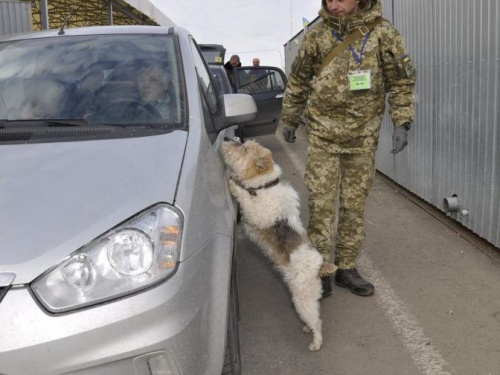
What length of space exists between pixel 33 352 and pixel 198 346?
0.56 m

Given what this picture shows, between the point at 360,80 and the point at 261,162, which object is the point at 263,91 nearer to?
the point at 360,80

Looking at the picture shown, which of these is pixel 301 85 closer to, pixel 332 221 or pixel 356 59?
Answer: pixel 356 59

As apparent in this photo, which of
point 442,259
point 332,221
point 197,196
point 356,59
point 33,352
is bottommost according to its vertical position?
point 442,259

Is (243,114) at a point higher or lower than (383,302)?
higher

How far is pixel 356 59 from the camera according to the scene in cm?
378

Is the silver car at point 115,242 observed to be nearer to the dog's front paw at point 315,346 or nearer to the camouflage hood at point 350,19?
the dog's front paw at point 315,346

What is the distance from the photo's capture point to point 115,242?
1.87 metres

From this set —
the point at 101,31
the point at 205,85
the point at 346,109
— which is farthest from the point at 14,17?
the point at 346,109

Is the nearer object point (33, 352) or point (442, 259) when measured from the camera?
point (33, 352)

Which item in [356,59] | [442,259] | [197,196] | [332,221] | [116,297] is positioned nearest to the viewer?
[116,297]

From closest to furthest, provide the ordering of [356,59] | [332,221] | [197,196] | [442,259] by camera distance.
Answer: [197,196]
[356,59]
[332,221]
[442,259]

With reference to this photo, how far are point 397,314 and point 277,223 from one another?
118 cm

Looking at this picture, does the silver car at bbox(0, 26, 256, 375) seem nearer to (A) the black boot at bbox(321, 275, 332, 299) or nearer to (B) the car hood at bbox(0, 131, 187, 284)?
(B) the car hood at bbox(0, 131, 187, 284)

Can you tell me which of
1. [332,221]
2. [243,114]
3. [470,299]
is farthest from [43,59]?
[470,299]
